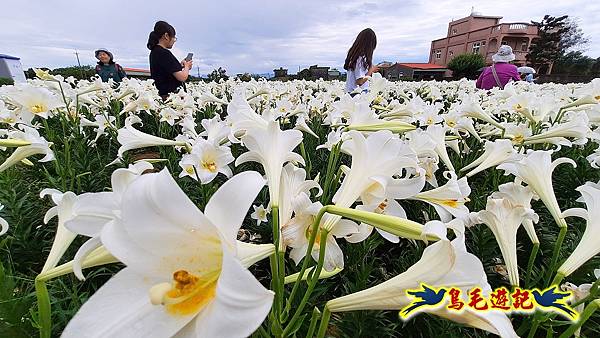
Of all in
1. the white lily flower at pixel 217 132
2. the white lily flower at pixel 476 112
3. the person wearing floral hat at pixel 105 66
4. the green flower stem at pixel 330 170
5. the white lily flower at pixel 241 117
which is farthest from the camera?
the person wearing floral hat at pixel 105 66

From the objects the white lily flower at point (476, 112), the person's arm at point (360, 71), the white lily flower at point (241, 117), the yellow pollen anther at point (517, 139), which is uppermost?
the person's arm at point (360, 71)

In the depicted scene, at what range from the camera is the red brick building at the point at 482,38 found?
4697 cm

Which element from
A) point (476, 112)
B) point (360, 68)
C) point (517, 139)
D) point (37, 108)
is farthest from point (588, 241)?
point (360, 68)

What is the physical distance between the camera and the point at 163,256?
55 centimetres

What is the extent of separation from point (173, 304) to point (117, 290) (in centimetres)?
9

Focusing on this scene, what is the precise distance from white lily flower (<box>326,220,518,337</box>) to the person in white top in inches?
159

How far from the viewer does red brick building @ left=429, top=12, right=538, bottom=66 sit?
46969 mm

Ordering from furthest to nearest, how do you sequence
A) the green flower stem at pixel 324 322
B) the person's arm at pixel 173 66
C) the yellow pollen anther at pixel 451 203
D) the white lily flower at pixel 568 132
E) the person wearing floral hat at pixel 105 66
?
the person wearing floral hat at pixel 105 66 < the person's arm at pixel 173 66 < the white lily flower at pixel 568 132 < the yellow pollen anther at pixel 451 203 < the green flower stem at pixel 324 322

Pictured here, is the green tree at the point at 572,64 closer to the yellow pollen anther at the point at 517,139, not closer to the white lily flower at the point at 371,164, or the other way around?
the yellow pollen anther at the point at 517,139

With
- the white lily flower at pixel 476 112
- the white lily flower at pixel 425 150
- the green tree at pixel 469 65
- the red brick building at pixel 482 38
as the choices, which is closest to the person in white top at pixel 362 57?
the white lily flower at pixel 476 112

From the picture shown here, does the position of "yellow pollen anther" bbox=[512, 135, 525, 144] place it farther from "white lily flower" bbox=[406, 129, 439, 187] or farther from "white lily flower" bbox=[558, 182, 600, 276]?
"white lily flower" bbox=[558, 182, 600, 276]

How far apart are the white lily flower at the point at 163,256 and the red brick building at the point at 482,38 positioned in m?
47.5

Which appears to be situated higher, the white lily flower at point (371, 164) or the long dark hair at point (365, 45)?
the long dark hair at point (365, 45)

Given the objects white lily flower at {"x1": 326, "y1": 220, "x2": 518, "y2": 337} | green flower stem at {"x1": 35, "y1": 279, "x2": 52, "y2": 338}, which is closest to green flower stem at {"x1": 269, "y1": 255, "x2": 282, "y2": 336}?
white lily flower at {"x1": 326, "y1": 220, "x2": 518, "y2": 337}
